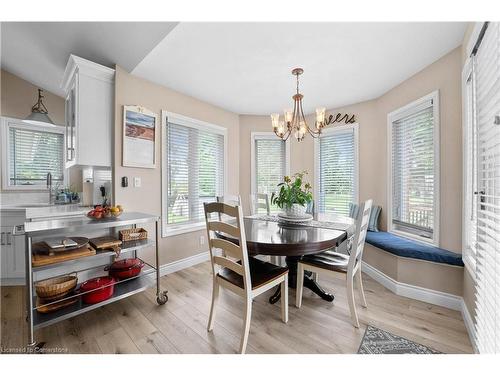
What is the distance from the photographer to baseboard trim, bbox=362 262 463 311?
5.94 feet

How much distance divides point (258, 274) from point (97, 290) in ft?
4.18

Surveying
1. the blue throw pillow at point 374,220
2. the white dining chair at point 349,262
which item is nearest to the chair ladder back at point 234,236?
the white dining chair at point 349,262

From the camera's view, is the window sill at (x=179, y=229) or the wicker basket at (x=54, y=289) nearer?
the wicker basket at (x=54, y=289)

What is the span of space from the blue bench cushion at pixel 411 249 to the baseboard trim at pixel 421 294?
31 centimetres

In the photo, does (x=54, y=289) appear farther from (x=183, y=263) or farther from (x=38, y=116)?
(x=38, y=116)

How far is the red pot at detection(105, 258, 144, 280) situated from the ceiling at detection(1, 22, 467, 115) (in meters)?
2.00

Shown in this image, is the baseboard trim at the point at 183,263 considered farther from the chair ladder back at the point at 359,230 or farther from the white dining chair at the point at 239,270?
the chair ladder back at the point at 359,230

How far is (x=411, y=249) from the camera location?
2012mm

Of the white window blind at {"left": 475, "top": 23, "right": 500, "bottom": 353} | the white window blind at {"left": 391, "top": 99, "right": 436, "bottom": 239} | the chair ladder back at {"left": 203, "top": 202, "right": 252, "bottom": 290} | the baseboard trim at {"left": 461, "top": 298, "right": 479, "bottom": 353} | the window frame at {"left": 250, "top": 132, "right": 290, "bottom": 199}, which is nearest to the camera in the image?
the white window blind at {"left": 475, "top": 23, "right": 500, "bottom": 353}


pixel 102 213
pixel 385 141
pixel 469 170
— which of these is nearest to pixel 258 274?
pixel 102 213

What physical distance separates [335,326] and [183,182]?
2388 mm

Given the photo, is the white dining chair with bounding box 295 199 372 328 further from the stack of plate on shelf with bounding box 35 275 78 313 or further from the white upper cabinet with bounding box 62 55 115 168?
the white upper cabinet with bounding box 62 55 115 168

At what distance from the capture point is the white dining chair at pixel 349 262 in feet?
5.10

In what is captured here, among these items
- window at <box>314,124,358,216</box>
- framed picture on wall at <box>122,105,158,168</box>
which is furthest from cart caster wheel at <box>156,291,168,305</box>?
window at <box>314,124,358,216</box>
